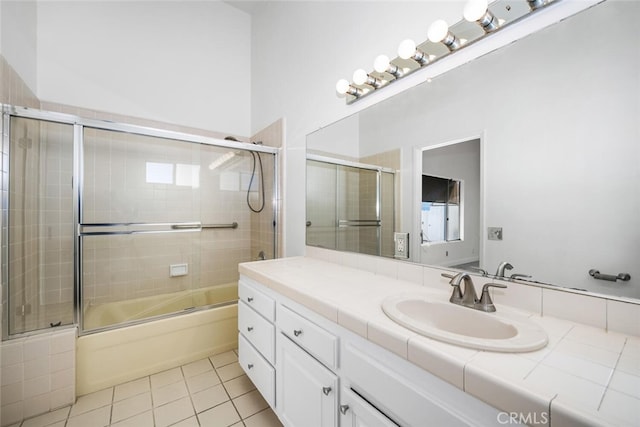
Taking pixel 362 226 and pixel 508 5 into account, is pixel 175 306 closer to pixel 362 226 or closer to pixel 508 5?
pixel 362 226

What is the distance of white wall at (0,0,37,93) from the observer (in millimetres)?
1508

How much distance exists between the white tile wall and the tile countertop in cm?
165

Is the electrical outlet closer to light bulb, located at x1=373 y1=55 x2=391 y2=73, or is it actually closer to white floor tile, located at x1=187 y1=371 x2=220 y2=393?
white floor tile, located at x1=187 y1=371 x2=220 y2=393

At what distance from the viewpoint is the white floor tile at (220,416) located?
1.40 metres

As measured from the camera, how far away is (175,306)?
6.98 ft

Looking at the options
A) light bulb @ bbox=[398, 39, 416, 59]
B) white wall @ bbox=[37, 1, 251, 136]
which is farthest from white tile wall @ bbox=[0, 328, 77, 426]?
light bulb @ bbox=[398, 39, 416, 59]

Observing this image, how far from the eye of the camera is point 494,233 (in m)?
1.02

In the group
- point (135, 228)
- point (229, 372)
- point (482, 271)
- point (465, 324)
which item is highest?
point (135, 228)

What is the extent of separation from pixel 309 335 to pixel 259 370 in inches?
24.4

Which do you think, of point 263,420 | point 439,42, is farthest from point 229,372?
point 439,42

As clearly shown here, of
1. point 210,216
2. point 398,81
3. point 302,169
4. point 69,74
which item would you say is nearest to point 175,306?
point 210,216

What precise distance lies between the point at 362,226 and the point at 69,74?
2.58 metres

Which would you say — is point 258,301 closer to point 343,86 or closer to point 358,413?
point 358,413

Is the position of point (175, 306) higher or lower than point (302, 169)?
lower
